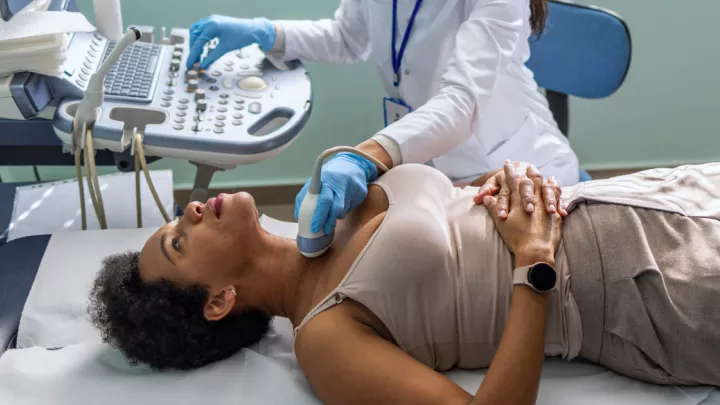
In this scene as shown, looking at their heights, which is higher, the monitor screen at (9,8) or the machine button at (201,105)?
the monitor screen at (9,8)

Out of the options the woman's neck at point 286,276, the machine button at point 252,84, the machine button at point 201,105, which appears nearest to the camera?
the woman's neck at point 286,276

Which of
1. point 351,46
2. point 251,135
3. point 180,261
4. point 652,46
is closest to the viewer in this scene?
point 180,261

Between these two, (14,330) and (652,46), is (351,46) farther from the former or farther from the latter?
(652,46)

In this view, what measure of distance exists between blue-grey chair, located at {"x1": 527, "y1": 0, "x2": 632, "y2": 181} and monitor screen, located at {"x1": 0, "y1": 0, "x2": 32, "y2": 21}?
127 cm

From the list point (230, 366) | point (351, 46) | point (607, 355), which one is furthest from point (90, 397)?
point (351, 46)

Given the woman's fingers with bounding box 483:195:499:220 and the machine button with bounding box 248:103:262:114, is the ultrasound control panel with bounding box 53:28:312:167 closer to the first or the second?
the machine button with bounding box 248:103:262:114

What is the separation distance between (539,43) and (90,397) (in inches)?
57.9

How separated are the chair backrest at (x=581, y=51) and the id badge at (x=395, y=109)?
1.41 ft

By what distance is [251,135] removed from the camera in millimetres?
1471

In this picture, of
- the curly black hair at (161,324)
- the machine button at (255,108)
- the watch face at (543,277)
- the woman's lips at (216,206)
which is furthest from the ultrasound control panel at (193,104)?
the watch face at (543,277)

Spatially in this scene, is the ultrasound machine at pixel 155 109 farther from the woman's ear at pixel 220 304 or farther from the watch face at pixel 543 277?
the watch face at pixel 543 277

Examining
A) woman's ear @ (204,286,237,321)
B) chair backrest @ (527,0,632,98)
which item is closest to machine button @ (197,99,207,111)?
woman's ear @ (204,286,237,321)

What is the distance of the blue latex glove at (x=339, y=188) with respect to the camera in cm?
121

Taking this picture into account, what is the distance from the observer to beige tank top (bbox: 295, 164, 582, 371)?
1172mm
